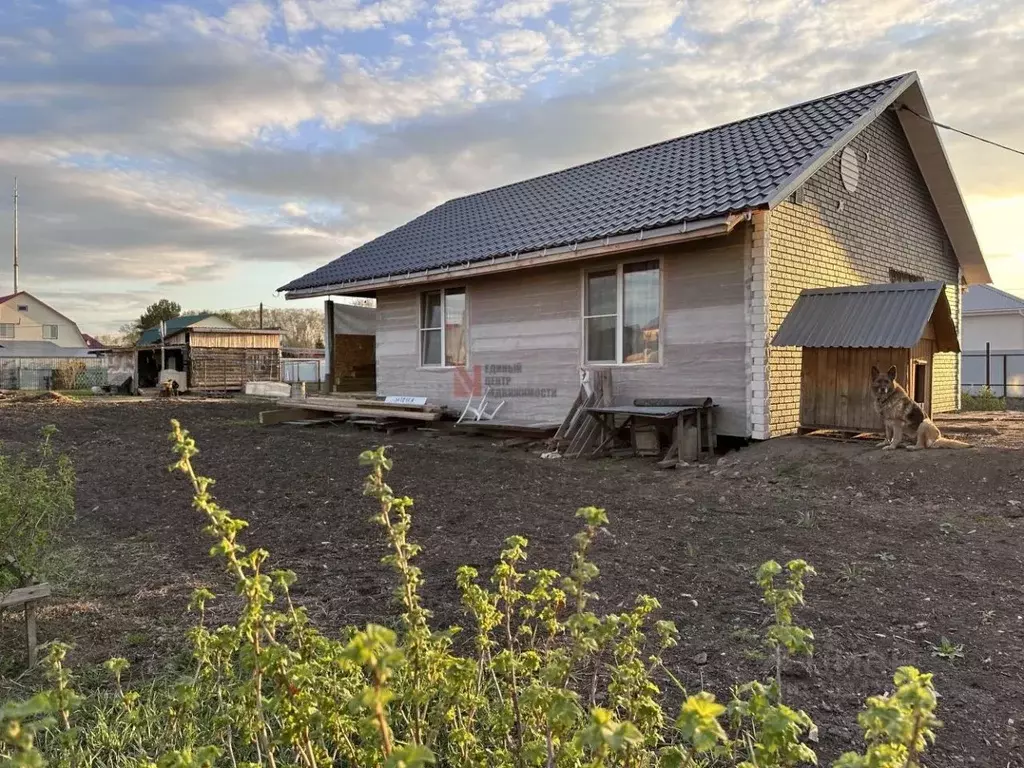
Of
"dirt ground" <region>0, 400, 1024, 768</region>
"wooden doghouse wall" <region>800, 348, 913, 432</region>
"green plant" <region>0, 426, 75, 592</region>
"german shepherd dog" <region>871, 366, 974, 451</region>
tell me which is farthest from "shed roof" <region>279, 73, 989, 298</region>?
"green plant" <region>0, 426, 75, 592</region>

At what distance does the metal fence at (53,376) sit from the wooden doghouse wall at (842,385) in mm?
36013

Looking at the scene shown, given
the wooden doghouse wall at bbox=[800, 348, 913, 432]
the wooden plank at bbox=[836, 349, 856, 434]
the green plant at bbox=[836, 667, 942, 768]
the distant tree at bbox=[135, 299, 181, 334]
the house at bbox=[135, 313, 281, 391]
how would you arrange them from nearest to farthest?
the green plant at bbox=[836, 667, 942, 768] → the wooden doghouse wall at bbox=[800, 348, 913, 432] → the wooden plank at bbox=[836, 349, 856, 434] → the house at bbox=[135, 313, 281, 391] → the distant tree at bbox=[135, 299, 181, 334]

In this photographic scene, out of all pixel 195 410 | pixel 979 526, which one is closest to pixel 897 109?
pixel 979 526

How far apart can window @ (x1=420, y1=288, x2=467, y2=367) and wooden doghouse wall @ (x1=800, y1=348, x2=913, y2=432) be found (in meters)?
6.17

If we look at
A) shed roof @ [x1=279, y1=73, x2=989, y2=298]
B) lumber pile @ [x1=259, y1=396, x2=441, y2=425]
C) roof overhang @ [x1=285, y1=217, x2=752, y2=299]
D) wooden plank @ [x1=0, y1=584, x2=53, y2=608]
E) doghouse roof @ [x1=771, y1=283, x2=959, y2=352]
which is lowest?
wooden plank @ [x1=0, y1=584, x2=53, y2=608]

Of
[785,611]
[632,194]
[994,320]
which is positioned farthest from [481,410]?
[994,320]

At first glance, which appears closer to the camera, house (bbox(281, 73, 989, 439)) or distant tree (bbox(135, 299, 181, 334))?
house (bbox(281, 73, 989, 439))

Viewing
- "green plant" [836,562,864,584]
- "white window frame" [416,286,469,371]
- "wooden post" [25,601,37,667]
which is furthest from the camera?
"white window frame" [416,286,469,371]

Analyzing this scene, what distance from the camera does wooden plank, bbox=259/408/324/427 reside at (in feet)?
48.8

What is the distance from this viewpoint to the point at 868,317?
869 centimetres

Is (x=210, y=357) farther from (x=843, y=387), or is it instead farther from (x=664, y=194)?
(x=843, y=387)

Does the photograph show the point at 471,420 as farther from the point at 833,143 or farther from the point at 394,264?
the point at 833,143

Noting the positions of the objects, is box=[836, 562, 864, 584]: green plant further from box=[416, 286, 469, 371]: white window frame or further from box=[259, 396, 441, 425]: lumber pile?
box=[416, 286, 469, 371]: white window frame

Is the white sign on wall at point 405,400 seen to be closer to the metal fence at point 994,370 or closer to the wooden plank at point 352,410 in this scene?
the wooden plank at point 352,410
